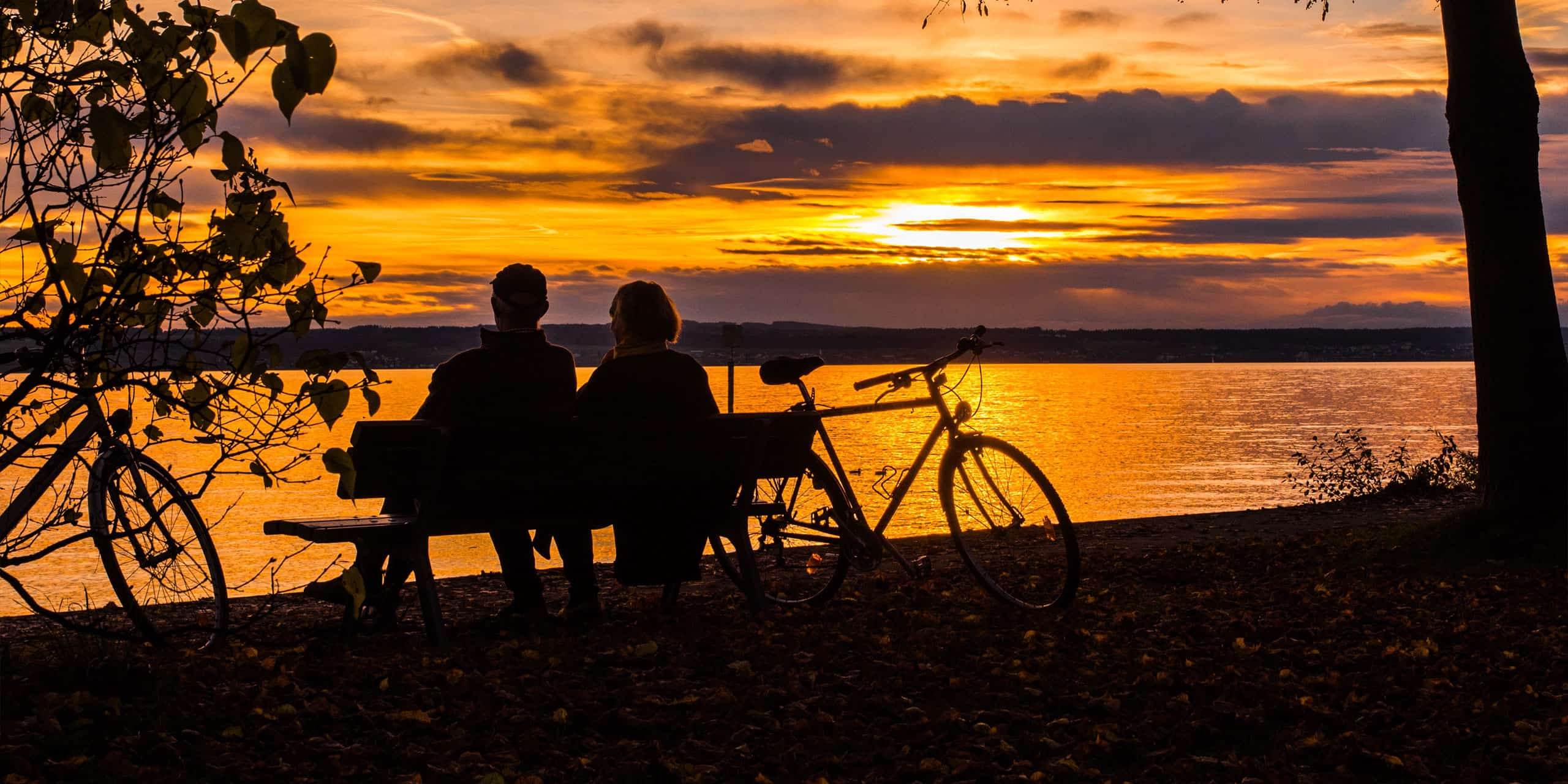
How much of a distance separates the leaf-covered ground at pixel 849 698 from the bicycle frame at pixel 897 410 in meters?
0.42

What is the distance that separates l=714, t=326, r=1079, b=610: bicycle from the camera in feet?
23.5

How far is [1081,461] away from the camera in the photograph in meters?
44.8

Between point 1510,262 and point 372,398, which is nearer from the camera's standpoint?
point 372,398

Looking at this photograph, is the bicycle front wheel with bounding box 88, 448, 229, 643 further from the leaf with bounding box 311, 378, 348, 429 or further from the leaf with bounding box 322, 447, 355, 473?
the leaf with bounding box 311, 378, 348, 429

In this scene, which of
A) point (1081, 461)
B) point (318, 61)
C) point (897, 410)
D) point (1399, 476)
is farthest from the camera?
point (1081, 461)

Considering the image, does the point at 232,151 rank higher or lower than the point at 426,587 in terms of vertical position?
higher

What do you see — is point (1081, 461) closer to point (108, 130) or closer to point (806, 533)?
point (806, 533)

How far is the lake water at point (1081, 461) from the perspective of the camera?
19.1 meters

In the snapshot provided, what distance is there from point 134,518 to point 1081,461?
4015 cm

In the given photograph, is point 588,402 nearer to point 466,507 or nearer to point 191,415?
point 466,507

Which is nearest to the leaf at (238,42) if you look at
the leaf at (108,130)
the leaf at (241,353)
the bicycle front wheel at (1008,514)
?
the leaf at (108,130)

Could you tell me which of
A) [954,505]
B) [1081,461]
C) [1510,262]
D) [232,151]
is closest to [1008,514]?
[954,505]

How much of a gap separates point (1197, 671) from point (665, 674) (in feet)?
7.54

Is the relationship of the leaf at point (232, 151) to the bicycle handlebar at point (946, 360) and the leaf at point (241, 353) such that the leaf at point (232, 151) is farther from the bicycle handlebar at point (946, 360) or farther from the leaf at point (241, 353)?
the bicycle handlebar at point (946, 360)
